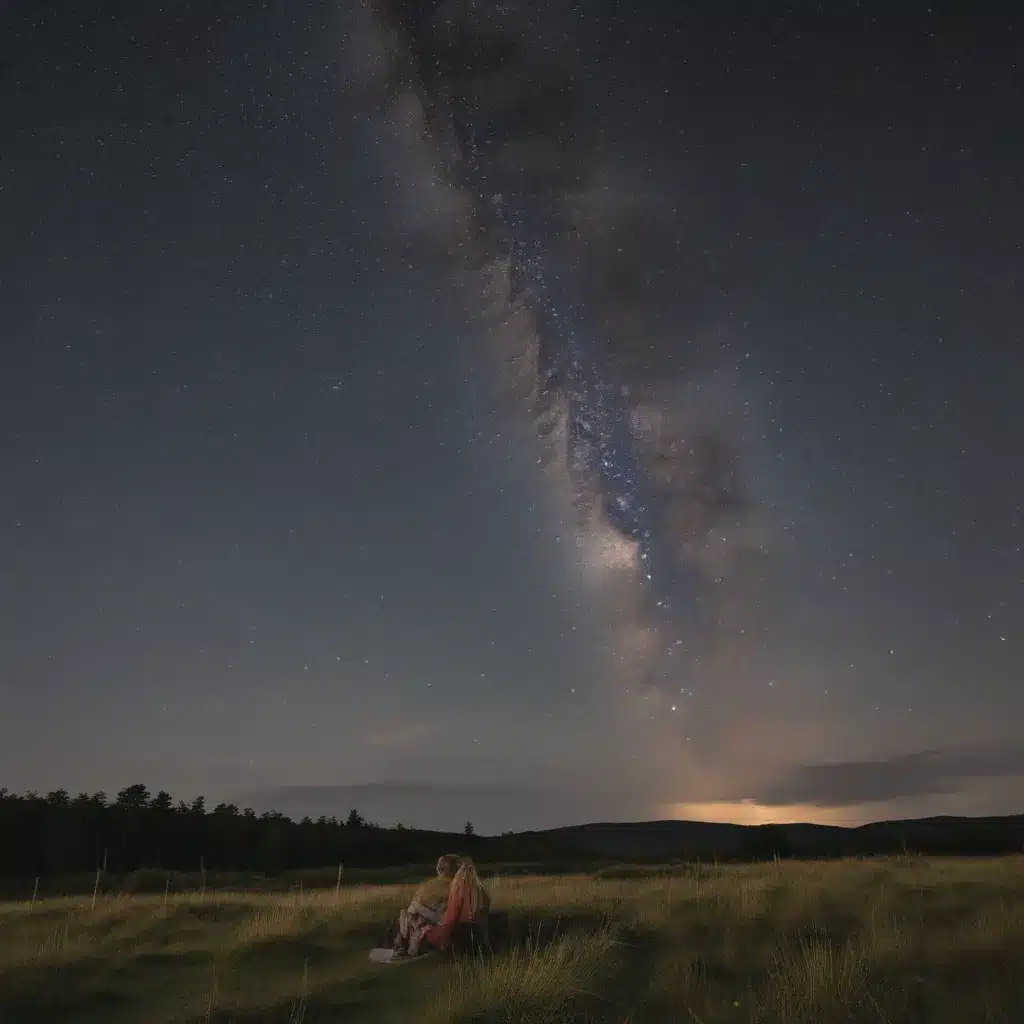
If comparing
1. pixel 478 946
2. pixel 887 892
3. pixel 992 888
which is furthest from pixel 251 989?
pixel 992 888

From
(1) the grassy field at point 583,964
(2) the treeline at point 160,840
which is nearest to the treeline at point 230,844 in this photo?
(2) the treeline at point 160,840

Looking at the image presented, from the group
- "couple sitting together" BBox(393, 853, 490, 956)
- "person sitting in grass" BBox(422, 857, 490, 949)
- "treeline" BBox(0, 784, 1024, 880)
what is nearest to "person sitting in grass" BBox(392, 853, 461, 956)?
"couple sitting together" BBox(393, 853, 490, 956)

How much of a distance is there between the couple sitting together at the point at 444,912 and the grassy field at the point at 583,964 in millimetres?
368

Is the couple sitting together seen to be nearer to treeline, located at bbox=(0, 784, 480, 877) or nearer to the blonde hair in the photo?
the blonde hair

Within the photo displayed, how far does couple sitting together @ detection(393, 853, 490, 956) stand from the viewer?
8383mm

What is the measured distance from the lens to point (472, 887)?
Result: 8438 mm

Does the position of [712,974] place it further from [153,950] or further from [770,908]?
[153,950]

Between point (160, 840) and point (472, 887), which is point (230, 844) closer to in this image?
point (160, 840)

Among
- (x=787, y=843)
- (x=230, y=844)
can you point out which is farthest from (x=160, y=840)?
(x=787, y=843)

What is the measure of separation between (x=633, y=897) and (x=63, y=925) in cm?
888

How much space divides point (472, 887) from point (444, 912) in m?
0.56

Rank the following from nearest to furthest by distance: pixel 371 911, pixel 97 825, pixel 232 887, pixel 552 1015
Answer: pixel 552 1015 < pixel 371 911 < pixel 232 887 < pixel 97 825

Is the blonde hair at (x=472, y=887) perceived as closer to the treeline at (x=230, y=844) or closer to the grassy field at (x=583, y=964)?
the grassy field at (x=583, y=964)

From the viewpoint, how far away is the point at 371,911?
43.0 feet
